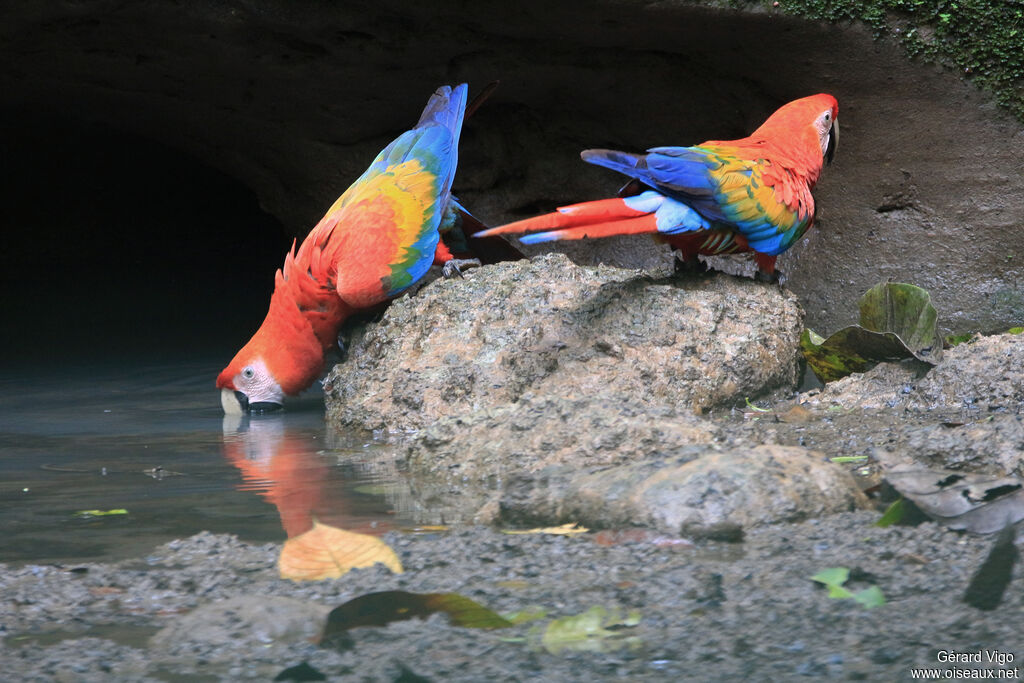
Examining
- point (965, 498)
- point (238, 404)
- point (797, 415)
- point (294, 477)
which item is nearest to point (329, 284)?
point (238, 404)

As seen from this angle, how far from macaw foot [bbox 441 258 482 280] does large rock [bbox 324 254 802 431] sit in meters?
0.38

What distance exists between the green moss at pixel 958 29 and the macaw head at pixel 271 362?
225 centimetres

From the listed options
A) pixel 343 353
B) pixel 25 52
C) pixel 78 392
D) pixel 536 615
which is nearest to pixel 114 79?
pixel 25 52

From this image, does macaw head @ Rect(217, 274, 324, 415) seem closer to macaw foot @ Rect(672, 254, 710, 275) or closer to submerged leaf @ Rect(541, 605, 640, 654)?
macaw foot @ Rect(672, 254, 710, 275)

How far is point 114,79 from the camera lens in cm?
520

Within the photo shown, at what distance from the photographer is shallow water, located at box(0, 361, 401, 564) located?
2.11m

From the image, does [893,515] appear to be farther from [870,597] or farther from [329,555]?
[329,555]

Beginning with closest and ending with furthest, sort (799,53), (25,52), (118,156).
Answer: (799,53), (25,52), (118,156)

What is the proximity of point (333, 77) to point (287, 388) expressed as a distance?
1.90 meters

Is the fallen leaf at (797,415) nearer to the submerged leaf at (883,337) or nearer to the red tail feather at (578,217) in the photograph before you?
the submerged leaf at (883,337)

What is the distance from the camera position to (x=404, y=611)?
1.50m

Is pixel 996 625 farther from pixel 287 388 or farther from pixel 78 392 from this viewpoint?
pixel 78 392

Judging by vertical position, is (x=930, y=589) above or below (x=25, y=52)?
below

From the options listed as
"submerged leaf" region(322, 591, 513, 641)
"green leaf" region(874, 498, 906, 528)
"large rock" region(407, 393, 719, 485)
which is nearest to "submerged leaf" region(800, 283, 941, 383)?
"large rock" region(407, 393, 719, 485)
